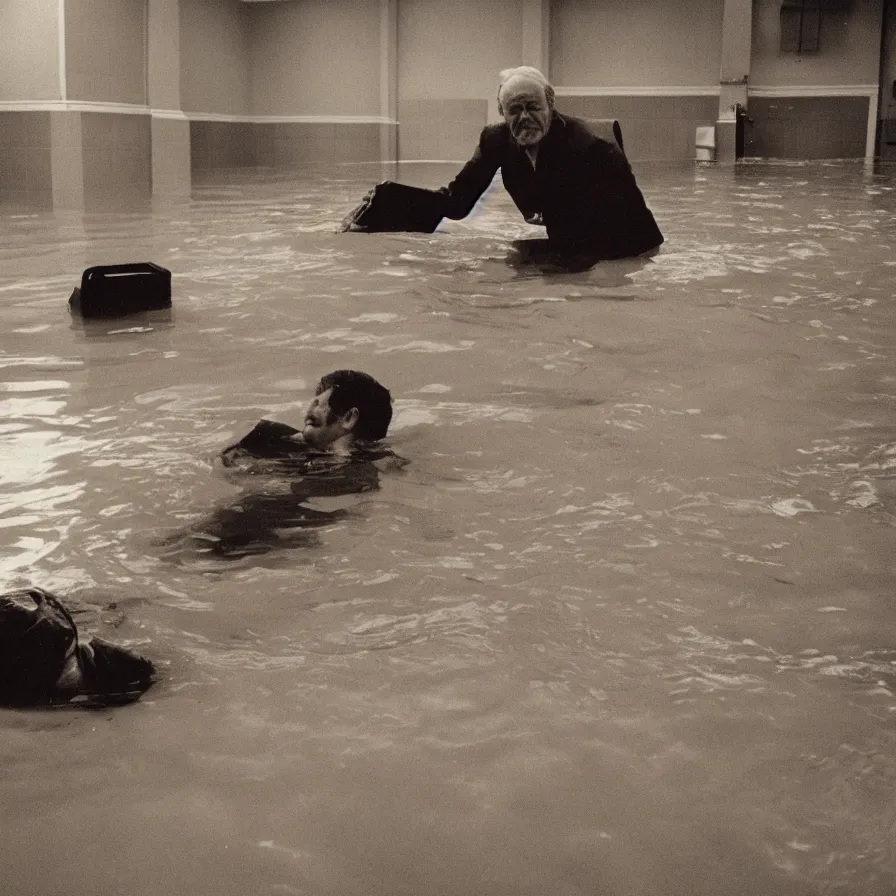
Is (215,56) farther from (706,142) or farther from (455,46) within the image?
(706,142)

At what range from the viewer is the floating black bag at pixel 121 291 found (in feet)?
17.8

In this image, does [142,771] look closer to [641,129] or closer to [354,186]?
[354,186]

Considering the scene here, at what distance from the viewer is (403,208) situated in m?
7.76

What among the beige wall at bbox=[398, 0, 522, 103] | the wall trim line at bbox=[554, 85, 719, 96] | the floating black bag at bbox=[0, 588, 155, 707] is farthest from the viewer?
the beige wall at bbox=[398, 0, 522, 103]

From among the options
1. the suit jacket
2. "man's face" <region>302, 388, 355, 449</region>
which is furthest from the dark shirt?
the suit jacket

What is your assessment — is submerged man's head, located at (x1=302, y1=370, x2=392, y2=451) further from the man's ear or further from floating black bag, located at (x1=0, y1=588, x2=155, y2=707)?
floating black bag, located at (x1=0, y1=588, x2=155, y2=707)

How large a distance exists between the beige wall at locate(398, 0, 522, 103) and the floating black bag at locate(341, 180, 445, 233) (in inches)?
557

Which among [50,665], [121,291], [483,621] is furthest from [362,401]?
[121,291]

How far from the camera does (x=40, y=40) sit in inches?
503

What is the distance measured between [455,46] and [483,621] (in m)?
20.5

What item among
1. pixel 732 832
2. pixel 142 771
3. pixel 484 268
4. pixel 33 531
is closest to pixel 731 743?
pixel 732 832

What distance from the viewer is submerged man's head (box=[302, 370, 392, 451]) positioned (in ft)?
10.9

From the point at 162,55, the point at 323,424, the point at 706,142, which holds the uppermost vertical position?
the point at 162,55

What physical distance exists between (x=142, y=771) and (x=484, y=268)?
5706 mm
